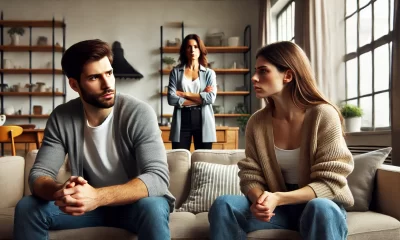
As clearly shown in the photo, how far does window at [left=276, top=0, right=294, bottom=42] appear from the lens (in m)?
6.55

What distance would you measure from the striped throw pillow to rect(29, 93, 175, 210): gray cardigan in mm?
513

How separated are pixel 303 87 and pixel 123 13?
6326 mm

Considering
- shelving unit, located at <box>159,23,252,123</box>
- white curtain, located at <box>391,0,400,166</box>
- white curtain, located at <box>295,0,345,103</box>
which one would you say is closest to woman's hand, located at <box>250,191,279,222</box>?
white curtain, located at <box>391,0,400,166</box>

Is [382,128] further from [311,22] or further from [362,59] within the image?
[311,22]

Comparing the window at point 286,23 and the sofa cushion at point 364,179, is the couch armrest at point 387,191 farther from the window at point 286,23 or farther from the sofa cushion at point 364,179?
the window at point 286,23

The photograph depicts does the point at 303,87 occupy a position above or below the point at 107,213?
above

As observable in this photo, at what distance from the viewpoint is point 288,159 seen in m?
1.88

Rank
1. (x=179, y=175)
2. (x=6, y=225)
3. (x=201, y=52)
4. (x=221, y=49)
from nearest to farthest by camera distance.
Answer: (x=6, y=225) → (x=179, y=175) → (x=201, y=52) → (x=221, y=49)

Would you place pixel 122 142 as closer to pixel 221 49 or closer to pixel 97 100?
pixel 97 100

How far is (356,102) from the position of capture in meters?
4.54

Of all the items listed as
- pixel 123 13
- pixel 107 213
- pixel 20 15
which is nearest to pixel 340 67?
pixel 107 213

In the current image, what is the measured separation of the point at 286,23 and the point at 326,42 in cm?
242

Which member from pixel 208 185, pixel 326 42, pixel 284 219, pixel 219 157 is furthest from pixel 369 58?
pixel 284 219

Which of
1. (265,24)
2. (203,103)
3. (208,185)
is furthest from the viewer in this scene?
(265,24)
